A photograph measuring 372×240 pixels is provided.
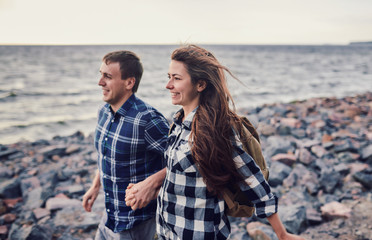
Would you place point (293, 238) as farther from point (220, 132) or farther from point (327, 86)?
point (327, 86)

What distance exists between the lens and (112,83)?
2.31m

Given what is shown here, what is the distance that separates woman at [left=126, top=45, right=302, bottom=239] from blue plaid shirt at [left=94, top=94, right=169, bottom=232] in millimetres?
353

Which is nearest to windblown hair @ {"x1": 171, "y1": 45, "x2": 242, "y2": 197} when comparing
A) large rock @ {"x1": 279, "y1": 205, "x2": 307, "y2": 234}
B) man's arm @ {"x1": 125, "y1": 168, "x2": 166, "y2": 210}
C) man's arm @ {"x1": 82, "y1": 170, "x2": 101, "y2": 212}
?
man's arm @ {"x1": 125, "y1": 168, "x2": 166, "y2": 210}

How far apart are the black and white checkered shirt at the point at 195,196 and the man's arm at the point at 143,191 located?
0.52 ft

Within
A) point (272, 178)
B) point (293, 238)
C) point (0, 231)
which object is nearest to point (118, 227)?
point (293, 238)

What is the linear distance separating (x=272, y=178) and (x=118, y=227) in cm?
348

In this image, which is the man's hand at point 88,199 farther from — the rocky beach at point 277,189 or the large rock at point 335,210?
the large rock at point 335,210

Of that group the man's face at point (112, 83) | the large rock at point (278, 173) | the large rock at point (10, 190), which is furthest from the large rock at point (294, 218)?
the large rock at point (10, 190)

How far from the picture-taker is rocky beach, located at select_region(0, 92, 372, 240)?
360 centimetres

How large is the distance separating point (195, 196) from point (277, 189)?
3.53m

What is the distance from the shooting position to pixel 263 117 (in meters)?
11.5

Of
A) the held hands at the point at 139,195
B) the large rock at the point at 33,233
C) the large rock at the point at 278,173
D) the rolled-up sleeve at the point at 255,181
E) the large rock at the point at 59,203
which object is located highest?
the rolled-up sleeve at the point at 255,181

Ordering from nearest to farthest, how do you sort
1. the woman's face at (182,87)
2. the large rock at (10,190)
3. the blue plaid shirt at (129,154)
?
the woman's face at (182,87) < the blue plaid shirt at (129,154) < the large rock at (10,190)

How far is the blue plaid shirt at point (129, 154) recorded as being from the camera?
2.20 meters
